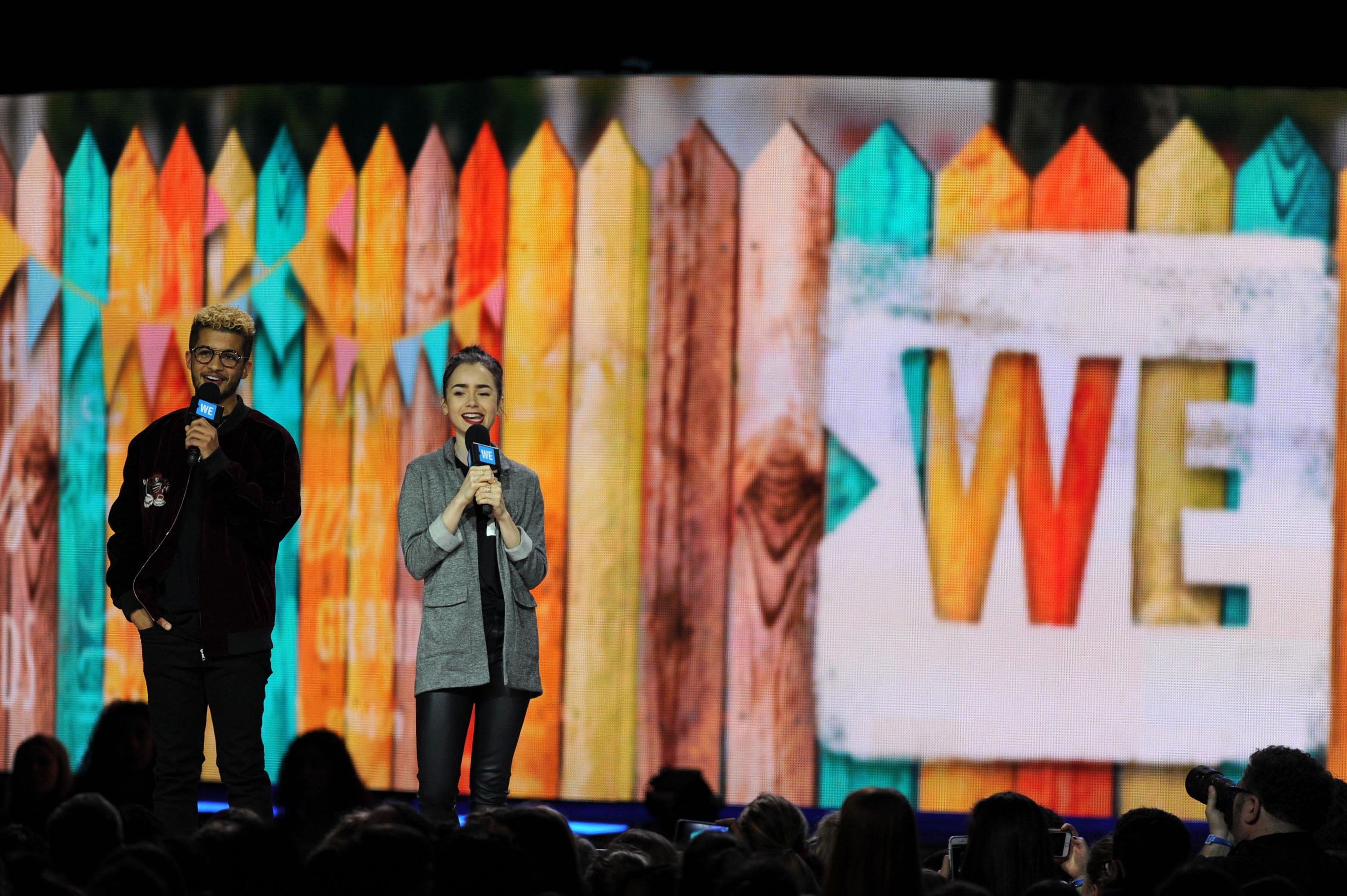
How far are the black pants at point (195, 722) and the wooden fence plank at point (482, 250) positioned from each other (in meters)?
2.12

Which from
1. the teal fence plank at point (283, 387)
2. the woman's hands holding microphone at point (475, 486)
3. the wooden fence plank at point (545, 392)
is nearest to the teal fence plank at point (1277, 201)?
the wooden fence plank at point (545, 392)

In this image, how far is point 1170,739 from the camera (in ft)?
17.0

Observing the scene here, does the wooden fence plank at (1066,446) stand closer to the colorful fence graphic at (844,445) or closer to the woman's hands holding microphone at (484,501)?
the colorful fence graphic at (844,445)

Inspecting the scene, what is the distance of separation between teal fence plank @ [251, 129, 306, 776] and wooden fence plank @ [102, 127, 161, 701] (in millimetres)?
417

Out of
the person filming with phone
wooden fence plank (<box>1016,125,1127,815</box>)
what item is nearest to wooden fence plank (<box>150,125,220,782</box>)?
wooden fence plank (<box>1016,125,1127,815</box>)

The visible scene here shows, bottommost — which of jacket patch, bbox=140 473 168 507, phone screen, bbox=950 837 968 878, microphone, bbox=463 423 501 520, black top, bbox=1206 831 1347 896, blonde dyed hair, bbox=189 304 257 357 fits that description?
phone screen, bbox=950 837 968 878

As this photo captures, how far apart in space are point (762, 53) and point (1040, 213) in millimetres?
1201

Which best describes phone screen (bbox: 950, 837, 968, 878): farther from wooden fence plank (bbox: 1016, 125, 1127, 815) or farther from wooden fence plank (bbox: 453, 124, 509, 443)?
wooden fence plank (bbox: 453, 124, 509, 443)

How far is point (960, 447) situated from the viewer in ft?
17.2

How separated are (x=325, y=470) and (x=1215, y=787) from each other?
128 inches

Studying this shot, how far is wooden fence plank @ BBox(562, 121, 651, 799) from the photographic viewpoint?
5258 mm

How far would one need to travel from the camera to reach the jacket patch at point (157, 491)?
10.7 feet

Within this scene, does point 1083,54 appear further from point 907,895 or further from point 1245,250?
point 907,895

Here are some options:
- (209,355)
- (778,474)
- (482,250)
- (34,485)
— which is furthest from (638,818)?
(209,355)
